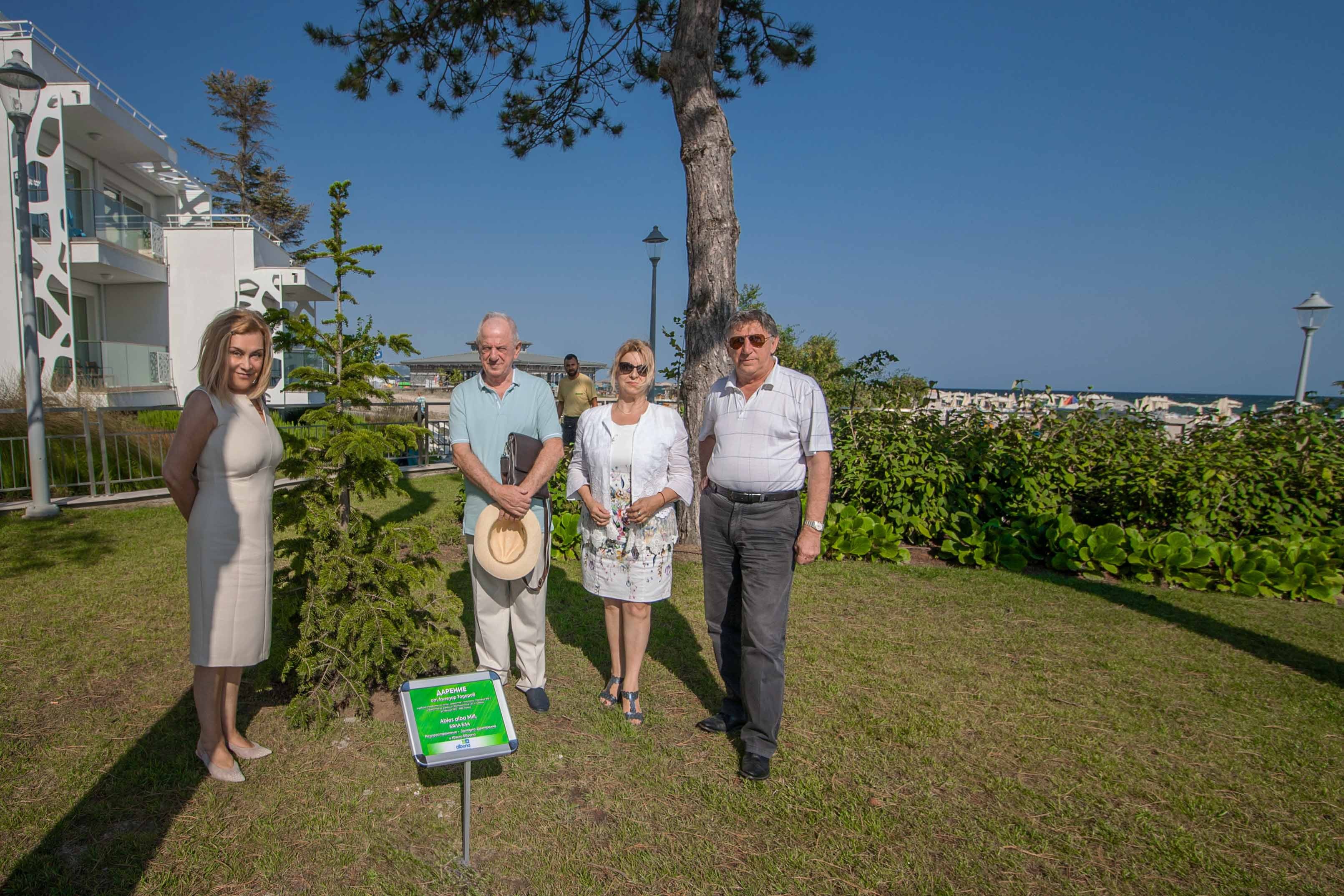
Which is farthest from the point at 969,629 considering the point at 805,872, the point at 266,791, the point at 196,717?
the point at 196,717

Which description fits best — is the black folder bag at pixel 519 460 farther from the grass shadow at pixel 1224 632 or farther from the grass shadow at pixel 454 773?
the grass shadow at pixel 1224 632

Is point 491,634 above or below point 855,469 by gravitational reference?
below

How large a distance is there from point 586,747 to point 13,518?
27.3ft

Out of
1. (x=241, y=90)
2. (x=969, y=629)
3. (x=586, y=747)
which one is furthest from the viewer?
(x=241, y=90)

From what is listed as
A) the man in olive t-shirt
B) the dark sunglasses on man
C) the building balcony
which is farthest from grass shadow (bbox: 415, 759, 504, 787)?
the building balcony

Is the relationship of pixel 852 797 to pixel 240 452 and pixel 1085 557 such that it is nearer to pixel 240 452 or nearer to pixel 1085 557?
pixel 240 452

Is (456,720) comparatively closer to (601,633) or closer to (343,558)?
(343,558)

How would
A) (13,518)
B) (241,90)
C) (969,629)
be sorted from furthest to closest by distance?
(241,90)
(13,518)
(969,629)

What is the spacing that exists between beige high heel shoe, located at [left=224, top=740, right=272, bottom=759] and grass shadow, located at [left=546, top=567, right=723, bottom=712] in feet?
5.45

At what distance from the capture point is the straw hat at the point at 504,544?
3398mm

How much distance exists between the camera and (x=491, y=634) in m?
3.69

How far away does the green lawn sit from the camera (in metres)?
2.46

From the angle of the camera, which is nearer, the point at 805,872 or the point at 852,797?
the point at 805,872

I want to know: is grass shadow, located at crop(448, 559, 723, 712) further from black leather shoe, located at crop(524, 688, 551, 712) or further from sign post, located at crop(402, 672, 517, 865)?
sign post, located at crop(402, 672, 517, 865)
